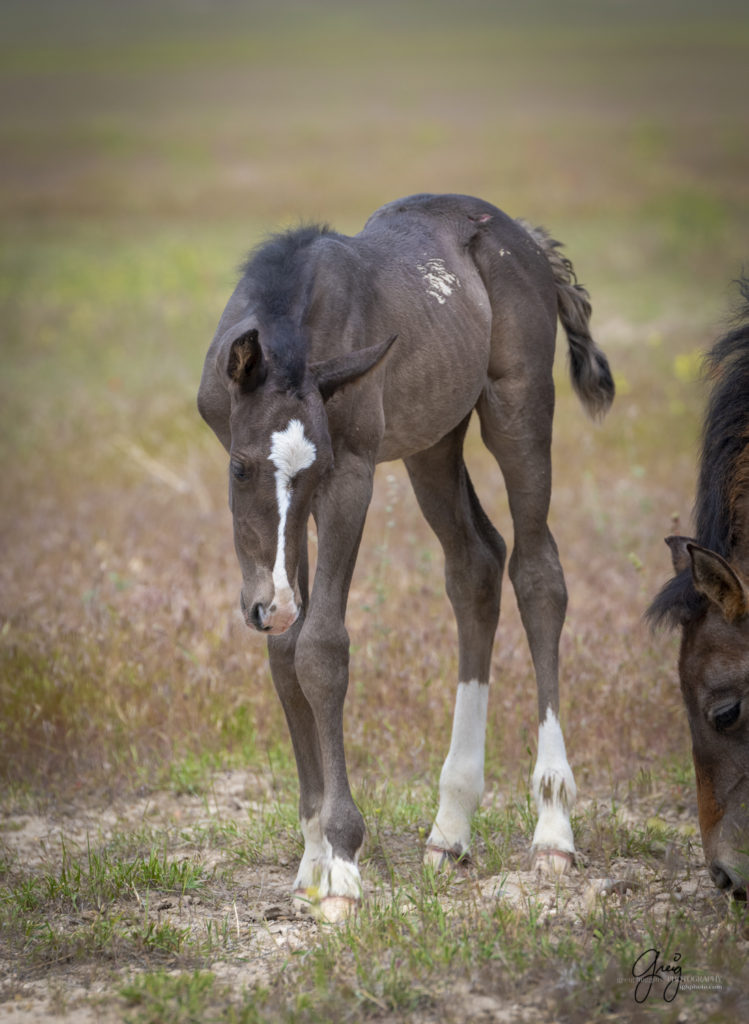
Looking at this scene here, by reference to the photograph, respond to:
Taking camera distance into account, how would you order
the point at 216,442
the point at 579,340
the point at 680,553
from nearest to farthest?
the point at 680,553 < the point at 579,340 < the point at 216,442

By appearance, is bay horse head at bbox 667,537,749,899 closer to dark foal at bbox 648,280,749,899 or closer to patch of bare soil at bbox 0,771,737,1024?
dark foal at bbox 648,280,749,899

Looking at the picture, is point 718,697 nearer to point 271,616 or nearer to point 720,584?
point 720,584

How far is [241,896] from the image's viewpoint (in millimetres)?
3887

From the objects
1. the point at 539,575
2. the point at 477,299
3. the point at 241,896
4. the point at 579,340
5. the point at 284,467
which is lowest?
the point at 241,896

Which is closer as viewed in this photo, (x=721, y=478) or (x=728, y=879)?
(x=728, y=879)

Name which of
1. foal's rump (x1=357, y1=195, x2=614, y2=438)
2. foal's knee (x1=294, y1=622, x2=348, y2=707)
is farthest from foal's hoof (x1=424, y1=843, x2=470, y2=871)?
foal's rump (x1=357, y1=195, x2=614, y2=438)

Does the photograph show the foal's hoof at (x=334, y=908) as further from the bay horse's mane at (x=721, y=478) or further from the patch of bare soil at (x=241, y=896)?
the bay horse's mane at (x=721, y=478)

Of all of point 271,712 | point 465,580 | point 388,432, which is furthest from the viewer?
point 271,712

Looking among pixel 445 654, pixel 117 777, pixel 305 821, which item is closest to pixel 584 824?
pixel 305 821

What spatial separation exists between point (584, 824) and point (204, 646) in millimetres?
2295

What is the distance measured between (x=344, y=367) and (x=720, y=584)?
1.27m

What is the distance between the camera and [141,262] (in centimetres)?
2195

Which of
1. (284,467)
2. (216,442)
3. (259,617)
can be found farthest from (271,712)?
(216,442)
